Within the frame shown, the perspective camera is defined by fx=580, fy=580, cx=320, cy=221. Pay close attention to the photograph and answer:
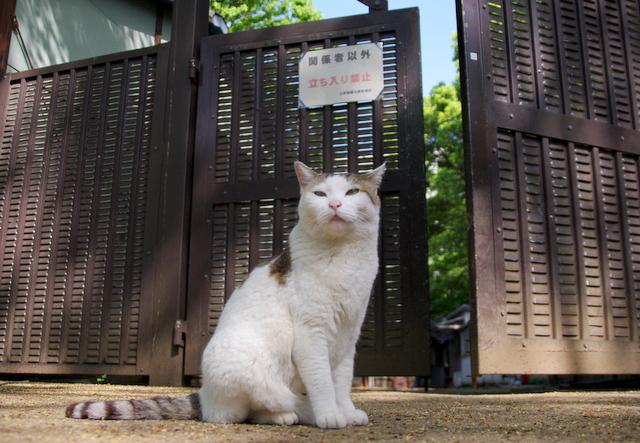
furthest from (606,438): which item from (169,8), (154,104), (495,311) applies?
(169,8)

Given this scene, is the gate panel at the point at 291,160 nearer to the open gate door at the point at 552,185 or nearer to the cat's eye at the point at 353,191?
the open gate door at the point at 552,185

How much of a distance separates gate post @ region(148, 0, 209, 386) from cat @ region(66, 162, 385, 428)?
218cm

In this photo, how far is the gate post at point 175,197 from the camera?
470 cm

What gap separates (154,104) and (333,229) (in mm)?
3230

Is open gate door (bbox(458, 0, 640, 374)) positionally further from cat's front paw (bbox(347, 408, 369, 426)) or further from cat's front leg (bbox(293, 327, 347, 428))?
cat's front leg (bbox(293, 327, 347, 428))

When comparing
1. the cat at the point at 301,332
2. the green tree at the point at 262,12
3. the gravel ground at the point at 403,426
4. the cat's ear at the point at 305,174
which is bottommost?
the gravel ground at the point at 403,426

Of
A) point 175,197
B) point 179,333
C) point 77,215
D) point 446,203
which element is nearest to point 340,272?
point 179,333

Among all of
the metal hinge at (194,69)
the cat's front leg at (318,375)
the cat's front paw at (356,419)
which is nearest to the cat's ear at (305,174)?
the cat's front leg at (318,375)

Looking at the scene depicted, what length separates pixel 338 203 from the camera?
260 cm

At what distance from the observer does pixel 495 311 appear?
4.14m

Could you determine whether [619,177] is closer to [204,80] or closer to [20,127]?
[204,80]

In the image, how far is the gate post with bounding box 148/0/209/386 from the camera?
4695mm

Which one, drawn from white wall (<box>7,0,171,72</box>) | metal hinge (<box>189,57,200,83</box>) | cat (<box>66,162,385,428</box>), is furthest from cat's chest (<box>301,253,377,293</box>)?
white wall (<box>7,0,171,72</box>)

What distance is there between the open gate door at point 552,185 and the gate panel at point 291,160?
48cm
